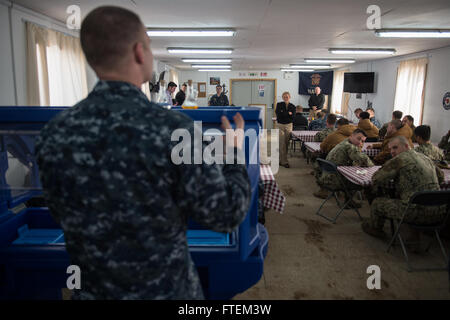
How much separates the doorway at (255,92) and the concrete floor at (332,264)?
39.8 feet

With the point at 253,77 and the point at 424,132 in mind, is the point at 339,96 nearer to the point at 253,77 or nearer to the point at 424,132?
the point at 253,77

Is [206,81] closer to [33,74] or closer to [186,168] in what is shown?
[33,74]

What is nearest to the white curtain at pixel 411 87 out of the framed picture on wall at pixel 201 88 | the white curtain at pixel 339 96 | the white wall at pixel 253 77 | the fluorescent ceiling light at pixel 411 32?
the fluorescent ceiling light at pixel 411 32

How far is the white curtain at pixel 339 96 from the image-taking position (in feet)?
44.7

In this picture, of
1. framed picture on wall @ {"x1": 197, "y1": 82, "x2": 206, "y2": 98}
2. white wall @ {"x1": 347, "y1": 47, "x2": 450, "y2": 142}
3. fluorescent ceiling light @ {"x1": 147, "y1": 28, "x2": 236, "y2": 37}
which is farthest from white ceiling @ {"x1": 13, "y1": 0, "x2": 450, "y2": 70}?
framed picture on wall @ {"x1": 197, "y1": 82, "x2": 206, "y2": 98}

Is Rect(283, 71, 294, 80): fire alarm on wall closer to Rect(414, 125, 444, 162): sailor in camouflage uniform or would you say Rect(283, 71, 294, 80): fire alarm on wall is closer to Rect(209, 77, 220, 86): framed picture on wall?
Rect(209, 77, 220, 86): framed picture on wall

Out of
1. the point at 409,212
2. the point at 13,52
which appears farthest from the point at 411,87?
the point at 13,52

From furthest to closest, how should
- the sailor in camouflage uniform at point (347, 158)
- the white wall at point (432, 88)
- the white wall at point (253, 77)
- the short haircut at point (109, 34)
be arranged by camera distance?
the white wall at point (253, 77)
the white wall at point (432, 88)
the sailor in camouflage uniform at point (347, 158)
the short haircut at point (109, 34)

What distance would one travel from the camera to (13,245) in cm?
169

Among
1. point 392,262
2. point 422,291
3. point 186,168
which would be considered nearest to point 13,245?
point 186,168

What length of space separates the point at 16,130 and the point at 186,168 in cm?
116

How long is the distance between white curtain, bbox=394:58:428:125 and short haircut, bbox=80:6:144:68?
936 centimetres

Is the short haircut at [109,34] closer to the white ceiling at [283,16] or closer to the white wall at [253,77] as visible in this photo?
the white ceiling at [283,16]

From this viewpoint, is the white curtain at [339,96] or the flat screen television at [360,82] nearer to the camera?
the flat screen television at [360,82]
